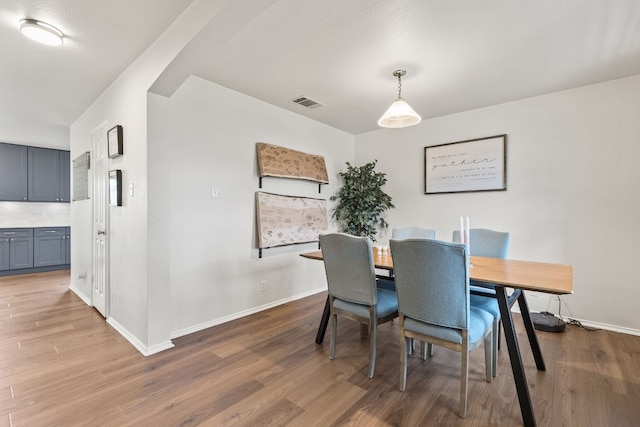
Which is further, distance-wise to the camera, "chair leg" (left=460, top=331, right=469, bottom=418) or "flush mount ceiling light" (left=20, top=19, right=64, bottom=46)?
"flush mount ceiling light" (left=20, top=19, right=64, bottom=46)

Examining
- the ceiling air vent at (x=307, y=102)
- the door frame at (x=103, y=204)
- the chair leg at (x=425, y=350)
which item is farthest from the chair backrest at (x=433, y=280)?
the door frame at (x=103, y=204)

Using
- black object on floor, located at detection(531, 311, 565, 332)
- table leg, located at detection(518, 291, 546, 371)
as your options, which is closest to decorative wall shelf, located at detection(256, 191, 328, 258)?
table leg, located at detection(518, 291, 546, 371)

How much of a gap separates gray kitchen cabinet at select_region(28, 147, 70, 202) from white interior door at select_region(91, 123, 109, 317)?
317 centimetres

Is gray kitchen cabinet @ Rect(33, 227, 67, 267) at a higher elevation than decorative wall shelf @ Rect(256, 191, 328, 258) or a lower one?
lower

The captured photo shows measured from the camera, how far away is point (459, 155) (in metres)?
3.71

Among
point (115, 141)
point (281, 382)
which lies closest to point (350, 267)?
point (281, 382)

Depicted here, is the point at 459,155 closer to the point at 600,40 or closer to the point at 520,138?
the point at 520,138

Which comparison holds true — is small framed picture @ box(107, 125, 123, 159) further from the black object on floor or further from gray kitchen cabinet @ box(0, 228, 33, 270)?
the black object on floor

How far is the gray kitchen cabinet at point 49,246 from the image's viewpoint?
529 cm

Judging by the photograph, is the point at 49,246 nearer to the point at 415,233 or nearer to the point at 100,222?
the point at 100,222

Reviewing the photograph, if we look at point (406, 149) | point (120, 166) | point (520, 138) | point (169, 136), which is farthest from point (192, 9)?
point (520, 138)

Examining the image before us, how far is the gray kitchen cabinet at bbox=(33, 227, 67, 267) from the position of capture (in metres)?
5.29

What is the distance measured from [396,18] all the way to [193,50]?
1.34 metres

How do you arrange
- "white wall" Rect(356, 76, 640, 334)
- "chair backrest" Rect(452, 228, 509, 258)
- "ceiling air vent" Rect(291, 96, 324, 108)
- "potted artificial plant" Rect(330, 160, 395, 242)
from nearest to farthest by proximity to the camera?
"chair backrest" Rect(452, 228, 509, 258), "white wall" Rect(356, 76, 640, 334), "ceiling air vent" Rect(291, 96, 324, 108), "potted artificial plant" Rect(330, 160, 395, 242)
